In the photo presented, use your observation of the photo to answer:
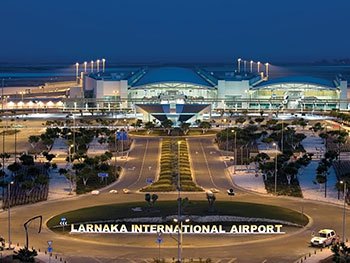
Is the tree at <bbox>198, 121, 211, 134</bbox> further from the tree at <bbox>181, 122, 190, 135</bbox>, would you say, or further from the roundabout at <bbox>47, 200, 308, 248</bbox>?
the roundabout at <bbox>47, 200, 308, 248</bbox>

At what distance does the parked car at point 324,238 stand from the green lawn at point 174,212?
183 inches

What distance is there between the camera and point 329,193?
183 feet

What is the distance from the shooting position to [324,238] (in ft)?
131

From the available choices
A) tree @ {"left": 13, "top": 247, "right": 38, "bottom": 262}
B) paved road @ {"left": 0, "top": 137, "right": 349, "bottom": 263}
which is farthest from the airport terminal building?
tree @ {"left": 13, "top": 247, "right": 38, "bottom": 262}

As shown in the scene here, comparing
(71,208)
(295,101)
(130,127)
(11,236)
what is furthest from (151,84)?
(11,236)

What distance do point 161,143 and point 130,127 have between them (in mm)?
16823

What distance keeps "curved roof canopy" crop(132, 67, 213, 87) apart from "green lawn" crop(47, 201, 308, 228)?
79982 millimetres

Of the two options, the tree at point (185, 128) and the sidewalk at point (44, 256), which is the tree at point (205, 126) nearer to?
the tree at point (185, 128)

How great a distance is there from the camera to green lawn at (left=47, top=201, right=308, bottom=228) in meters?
46.5

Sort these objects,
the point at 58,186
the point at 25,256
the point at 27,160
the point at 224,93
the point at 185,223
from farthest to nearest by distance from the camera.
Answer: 1. the point at 224,93
2. the point at 27,160
3. the point at 58,186
4. the point at 185,223
5. the point at 25,256

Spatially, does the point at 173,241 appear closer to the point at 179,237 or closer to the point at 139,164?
the point at 179,237

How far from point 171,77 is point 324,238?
3719 inches

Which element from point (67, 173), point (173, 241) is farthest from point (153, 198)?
point (67, 173)

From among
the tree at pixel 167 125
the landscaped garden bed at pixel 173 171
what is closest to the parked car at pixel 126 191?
Answer: the landscaped garden bed at pixel 173 171
